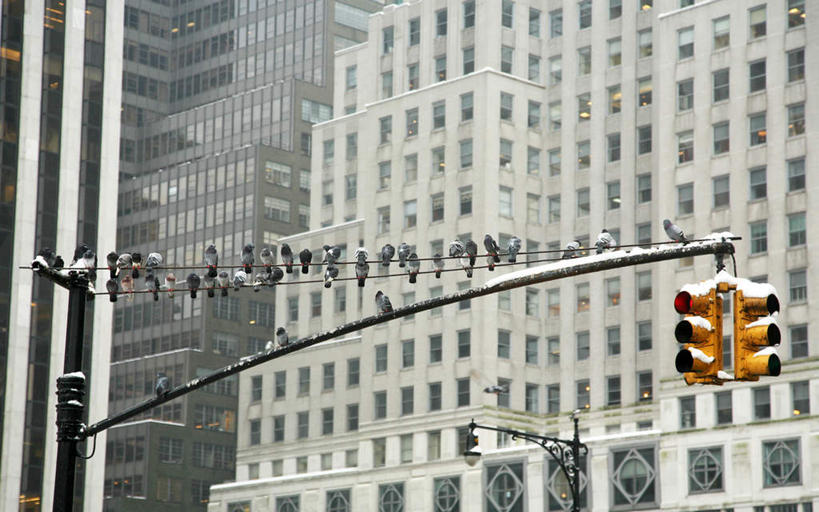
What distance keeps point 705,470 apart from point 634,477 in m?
5.92

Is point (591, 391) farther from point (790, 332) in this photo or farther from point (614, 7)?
point (614, 7)

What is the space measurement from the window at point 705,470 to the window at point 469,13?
1473 inches

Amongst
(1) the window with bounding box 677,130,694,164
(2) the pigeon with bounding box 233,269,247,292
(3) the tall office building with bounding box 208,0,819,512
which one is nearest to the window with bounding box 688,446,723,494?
(3) the tall office building with bounding box 208,0,819,512

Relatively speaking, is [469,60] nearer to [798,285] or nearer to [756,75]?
[756,75]

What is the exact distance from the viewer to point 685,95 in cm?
10106

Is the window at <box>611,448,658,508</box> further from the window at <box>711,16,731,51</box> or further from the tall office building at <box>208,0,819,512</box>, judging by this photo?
the window at <box>711,16,731,51</box>

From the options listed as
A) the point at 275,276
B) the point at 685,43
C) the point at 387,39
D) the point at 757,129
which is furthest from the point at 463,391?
the point at 275,276

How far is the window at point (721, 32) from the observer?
98562 mm

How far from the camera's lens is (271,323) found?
155125mm

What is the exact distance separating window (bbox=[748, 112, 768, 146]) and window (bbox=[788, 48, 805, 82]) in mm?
2959

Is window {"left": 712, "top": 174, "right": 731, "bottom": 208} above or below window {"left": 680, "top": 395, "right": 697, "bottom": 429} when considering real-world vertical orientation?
above

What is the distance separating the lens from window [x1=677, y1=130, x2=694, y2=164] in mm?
100062

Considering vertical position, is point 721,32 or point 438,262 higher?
point 721,32

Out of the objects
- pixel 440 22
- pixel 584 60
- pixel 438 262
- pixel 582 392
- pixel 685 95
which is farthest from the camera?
pixel 440 22
